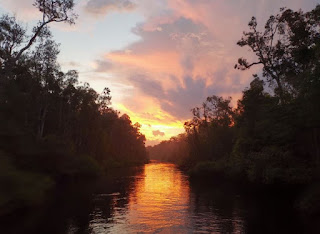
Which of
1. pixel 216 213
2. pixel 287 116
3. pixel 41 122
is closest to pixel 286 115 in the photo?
pixel 287 116

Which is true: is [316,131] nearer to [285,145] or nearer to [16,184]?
[285,145]

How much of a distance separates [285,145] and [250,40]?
1396 cm

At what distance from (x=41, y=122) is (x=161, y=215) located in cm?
3687

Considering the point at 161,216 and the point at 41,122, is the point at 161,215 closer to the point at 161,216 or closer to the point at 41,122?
the point at 161,216

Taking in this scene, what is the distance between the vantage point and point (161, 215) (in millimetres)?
23031

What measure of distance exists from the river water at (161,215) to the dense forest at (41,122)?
10.2 feet

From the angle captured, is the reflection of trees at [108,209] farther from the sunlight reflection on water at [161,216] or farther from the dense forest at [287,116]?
→ the dense forest at [287,116]

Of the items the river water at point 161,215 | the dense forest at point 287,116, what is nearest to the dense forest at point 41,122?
the river water at point 161,215

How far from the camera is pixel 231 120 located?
86188 millimetres

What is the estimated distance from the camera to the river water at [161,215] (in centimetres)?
1917

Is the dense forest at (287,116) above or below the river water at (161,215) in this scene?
above

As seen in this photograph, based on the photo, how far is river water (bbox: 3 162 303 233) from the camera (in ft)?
62.9

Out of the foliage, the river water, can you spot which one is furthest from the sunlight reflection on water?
the foliage

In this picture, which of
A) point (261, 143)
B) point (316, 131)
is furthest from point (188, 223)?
point (261, 143)
